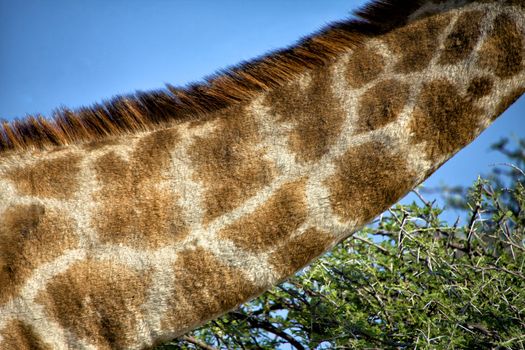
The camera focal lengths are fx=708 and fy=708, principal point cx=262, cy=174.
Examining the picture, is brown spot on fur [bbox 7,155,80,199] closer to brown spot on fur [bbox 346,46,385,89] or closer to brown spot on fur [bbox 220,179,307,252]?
brown spot on fur [bbox 220,179,307,252]

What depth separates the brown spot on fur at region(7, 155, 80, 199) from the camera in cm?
233

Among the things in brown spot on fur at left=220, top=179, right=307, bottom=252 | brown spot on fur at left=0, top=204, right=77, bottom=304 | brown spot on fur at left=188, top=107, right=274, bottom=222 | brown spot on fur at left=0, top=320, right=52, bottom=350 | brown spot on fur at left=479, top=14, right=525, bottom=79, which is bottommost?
brown spot on fur at left=0, top=320, right=52, bottom=350

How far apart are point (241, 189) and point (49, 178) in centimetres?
65

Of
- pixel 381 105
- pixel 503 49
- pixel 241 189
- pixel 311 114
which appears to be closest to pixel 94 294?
pixel 241 189

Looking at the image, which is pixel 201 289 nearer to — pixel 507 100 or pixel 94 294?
pixel 94 294

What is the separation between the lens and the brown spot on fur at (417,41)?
7.65 ft

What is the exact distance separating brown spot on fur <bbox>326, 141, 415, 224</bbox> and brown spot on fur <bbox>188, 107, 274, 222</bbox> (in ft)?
0.75

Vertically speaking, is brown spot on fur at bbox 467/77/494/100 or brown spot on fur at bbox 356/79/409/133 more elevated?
brown spot on fur at bbox 467/77/494/100

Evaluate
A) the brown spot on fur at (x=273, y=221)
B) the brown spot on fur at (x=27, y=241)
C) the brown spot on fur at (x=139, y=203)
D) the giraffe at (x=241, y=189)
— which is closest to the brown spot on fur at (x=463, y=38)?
the giraffe at (x=241, y=189)

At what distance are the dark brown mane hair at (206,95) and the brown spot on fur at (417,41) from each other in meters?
0.05

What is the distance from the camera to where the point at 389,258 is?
11.9 feet

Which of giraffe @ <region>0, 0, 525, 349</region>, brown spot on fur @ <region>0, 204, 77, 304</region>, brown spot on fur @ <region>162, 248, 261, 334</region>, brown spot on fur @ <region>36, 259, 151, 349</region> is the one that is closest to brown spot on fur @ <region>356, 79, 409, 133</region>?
giraffe @ <region>0, 0, 525, 349</region>

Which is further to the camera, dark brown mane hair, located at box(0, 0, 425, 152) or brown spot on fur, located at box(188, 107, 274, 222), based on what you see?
dark brown mane hair, located at box(0, 0, 425, 152)

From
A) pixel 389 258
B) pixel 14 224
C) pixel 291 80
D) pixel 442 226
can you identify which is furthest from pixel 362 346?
pixel 14 224
